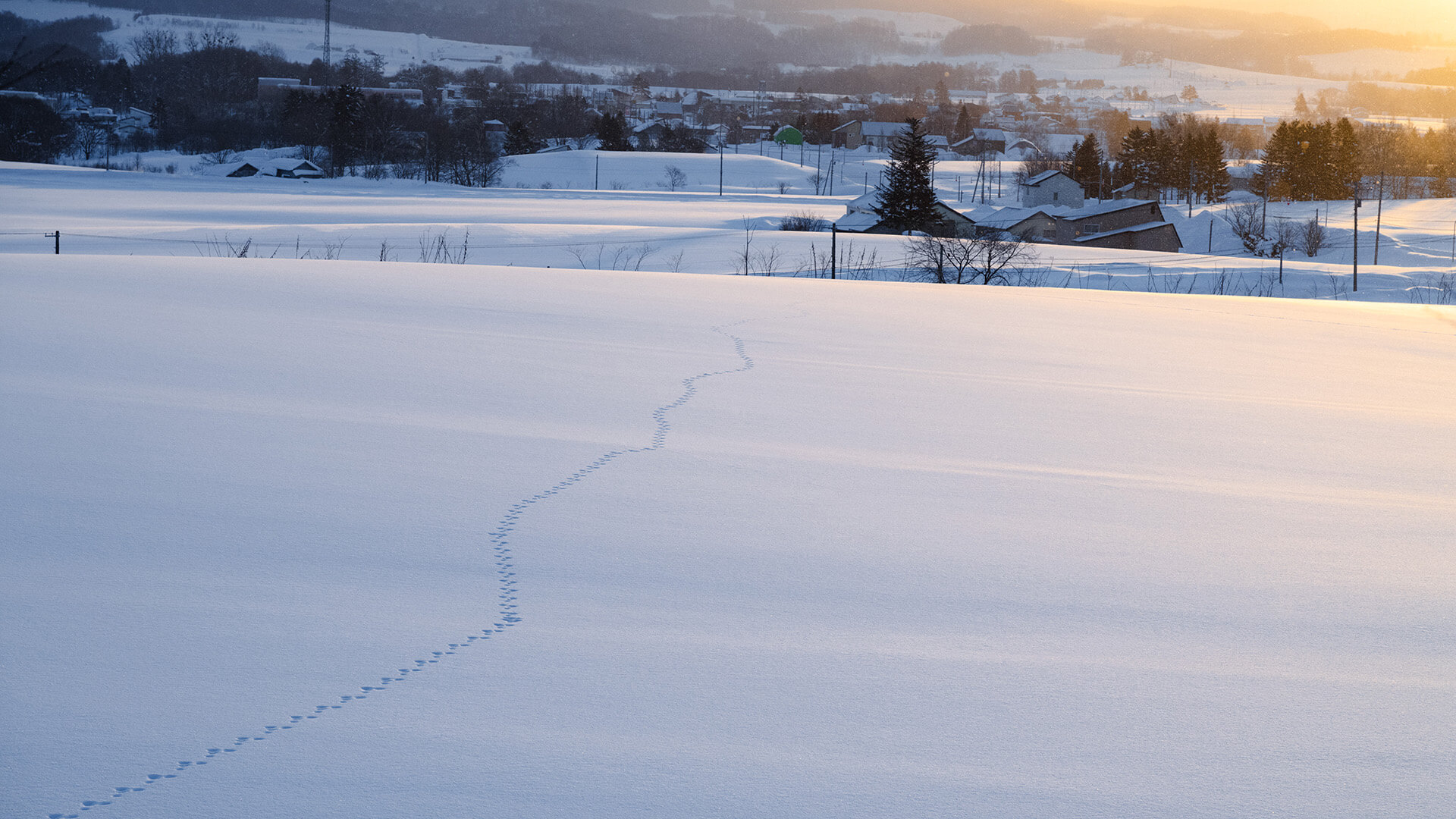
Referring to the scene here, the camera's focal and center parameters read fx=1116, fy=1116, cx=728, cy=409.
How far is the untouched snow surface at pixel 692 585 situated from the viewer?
2039 mm

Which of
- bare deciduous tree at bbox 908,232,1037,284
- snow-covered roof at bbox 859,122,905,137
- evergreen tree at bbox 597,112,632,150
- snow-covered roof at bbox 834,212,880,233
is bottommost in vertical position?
bare deciduous tree at bbox 908,232,1037,284

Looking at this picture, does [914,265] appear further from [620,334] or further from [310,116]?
[310,116]

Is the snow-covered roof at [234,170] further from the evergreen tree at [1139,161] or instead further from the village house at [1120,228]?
the evergreen tree at [1139,161]

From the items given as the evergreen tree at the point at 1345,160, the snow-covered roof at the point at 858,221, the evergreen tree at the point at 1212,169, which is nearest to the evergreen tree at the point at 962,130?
the evergreen tree at the point at 1212,169

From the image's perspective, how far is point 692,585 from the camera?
2.89 m

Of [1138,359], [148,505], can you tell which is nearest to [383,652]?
[148,505]

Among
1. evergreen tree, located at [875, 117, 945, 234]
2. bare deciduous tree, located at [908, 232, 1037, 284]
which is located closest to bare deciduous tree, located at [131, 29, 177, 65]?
evergreen tree, located at [875, 117, 945, 234]

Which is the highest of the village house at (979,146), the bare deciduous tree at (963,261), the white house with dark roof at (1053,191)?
the village house at (979,146)

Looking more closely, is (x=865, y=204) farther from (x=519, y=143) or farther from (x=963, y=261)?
(x=519, y=143)

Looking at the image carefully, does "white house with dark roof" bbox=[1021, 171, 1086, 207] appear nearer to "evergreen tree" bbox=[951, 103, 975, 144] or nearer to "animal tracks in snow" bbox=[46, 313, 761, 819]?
"evergreen tree" bbox=[951, 103, 975, 144]

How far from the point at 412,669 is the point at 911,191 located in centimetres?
3710

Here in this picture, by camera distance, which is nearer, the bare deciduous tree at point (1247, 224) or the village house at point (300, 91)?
the bare deciduous tree at point (1247, 224)

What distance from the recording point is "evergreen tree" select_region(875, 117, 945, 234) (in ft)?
122

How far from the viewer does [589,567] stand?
2986 millimetres
